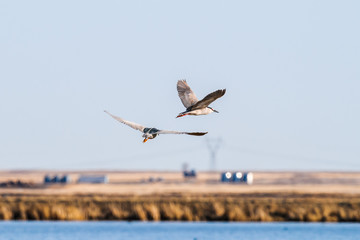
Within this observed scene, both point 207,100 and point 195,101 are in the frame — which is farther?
point 195,101

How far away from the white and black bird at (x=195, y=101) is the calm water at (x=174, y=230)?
39379mm

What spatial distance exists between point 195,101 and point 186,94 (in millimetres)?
371

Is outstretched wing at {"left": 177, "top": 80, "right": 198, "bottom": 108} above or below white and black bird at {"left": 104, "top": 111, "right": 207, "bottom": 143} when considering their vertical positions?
above

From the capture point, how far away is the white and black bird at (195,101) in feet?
72.8

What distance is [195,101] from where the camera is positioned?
22.5 metres

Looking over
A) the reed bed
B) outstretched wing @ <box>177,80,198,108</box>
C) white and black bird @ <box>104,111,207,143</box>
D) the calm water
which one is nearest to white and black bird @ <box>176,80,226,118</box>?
outstretched wing @ <box>177,80,198,108</box>

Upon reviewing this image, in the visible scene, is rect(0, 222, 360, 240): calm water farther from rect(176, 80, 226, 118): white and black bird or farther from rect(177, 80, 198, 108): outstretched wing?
rect(176, 80, 226, 118): white and black bird

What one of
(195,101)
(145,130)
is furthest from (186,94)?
(145,130)

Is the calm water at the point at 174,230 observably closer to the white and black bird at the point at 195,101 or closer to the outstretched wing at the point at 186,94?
the outstretched wing at the point at 186,94

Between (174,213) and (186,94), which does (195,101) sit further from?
(174,213)

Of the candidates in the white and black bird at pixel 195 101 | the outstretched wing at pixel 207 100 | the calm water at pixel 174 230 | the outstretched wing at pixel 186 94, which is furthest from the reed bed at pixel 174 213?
the outstretched wing at pixel 207 100

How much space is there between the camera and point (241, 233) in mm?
66375

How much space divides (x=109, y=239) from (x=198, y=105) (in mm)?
39896

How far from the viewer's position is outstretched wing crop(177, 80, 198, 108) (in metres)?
22.6
